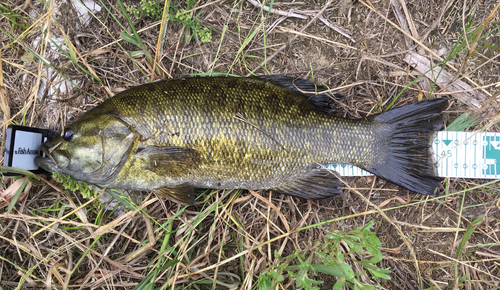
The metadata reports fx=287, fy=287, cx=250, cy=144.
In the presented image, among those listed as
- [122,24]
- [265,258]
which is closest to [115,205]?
[265,258]

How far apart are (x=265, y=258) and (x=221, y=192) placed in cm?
80

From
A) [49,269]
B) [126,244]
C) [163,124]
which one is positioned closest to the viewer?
[163,124]

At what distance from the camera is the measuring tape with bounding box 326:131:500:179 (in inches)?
117

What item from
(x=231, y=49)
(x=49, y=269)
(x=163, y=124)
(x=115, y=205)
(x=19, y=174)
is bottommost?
(x=49, y=269)

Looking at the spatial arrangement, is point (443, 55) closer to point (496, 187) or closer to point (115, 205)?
point (496, 187)

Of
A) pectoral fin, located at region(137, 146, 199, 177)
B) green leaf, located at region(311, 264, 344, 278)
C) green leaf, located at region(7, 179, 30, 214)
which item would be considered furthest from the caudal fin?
green leaf, located at region(7, 179, 30, 214)

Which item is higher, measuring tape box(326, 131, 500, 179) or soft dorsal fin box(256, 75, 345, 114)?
soft dorsal fin box(256, 75, 345, 114)

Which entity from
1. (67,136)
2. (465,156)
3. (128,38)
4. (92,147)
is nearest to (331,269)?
(465,156)

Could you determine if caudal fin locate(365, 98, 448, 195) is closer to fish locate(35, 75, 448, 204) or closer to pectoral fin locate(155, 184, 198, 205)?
fish locate(35, 75, 448, 204)

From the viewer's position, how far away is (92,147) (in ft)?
8.23

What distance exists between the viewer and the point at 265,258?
2854mm

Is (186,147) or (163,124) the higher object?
(163,124)

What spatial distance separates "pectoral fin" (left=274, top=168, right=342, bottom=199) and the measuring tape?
0.65ft

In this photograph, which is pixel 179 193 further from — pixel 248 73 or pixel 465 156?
pixel 465 156
